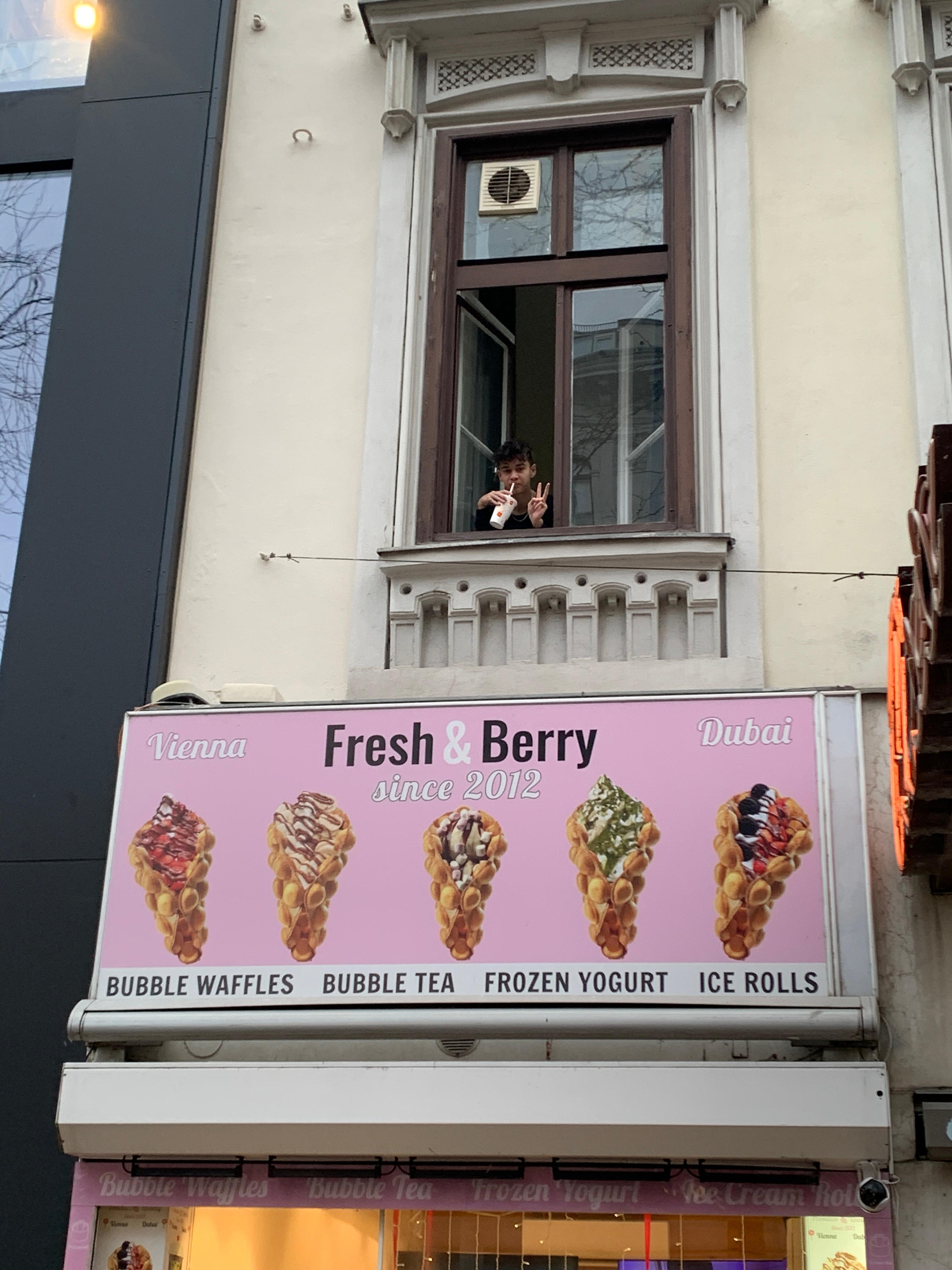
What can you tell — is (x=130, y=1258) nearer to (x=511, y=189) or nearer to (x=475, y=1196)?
(x=475, y=1196)

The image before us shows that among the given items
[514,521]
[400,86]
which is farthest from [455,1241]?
[400,86]

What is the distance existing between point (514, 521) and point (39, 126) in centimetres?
412

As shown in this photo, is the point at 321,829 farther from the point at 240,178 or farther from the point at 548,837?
the point at 240,178

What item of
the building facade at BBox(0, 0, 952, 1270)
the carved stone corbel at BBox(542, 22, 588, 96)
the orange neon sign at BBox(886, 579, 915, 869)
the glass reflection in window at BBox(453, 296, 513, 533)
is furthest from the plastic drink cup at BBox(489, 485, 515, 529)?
the carved stone corbel at BBox(542, 22, 588, 96)

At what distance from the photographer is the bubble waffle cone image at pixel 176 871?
748 centimetres

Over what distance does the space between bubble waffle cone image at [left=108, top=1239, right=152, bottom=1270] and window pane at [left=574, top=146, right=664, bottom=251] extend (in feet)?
18.9

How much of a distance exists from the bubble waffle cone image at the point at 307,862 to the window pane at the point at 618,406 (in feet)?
7.43

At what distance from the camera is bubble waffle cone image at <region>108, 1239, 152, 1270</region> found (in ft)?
23.5

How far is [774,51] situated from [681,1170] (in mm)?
6151

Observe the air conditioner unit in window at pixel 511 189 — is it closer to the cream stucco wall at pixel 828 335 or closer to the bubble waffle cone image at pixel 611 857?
the cream stucco wall at pixel 828 335

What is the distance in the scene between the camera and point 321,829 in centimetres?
754

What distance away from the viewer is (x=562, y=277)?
909cm

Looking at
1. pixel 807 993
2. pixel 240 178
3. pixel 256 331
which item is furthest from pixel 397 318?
pixel 807 993

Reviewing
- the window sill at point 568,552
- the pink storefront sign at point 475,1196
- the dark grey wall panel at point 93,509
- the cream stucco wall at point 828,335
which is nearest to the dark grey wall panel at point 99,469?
the dark grey wall panel at point 93,509
